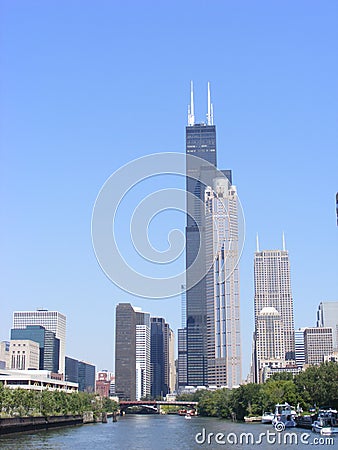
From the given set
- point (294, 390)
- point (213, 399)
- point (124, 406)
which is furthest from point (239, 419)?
point (124, 406)

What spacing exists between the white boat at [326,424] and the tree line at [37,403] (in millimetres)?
28221

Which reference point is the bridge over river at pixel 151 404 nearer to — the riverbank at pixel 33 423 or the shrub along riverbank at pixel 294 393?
the shrub along riverbank at pixel 294 393

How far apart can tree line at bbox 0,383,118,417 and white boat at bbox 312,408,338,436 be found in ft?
92.6

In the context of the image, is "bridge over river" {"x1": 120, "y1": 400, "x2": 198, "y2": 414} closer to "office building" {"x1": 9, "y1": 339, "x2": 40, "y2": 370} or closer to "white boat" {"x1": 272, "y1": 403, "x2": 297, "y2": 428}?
"office building" {"x1": 9, "y1": 339, "x2": 40, "y2": 370}

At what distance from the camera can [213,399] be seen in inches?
5246

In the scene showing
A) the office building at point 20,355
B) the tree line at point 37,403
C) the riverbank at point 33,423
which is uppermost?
the office building at point 20,355

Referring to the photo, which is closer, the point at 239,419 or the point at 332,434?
the point at 332,434

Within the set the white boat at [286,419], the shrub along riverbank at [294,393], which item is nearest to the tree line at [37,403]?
the shrub along riverbank at [294,393]

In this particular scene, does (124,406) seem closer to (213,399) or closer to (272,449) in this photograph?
(213,399)

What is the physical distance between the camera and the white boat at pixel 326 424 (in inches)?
2323

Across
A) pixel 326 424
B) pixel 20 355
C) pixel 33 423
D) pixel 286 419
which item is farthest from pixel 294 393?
pixel 20 355

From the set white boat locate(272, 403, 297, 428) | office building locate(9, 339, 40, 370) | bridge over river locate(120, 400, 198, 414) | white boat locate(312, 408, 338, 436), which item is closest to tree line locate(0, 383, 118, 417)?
white boat locate(272, 403, 297, 428)

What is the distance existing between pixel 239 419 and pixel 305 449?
58.1 metres

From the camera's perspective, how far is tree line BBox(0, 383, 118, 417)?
68.3 m
